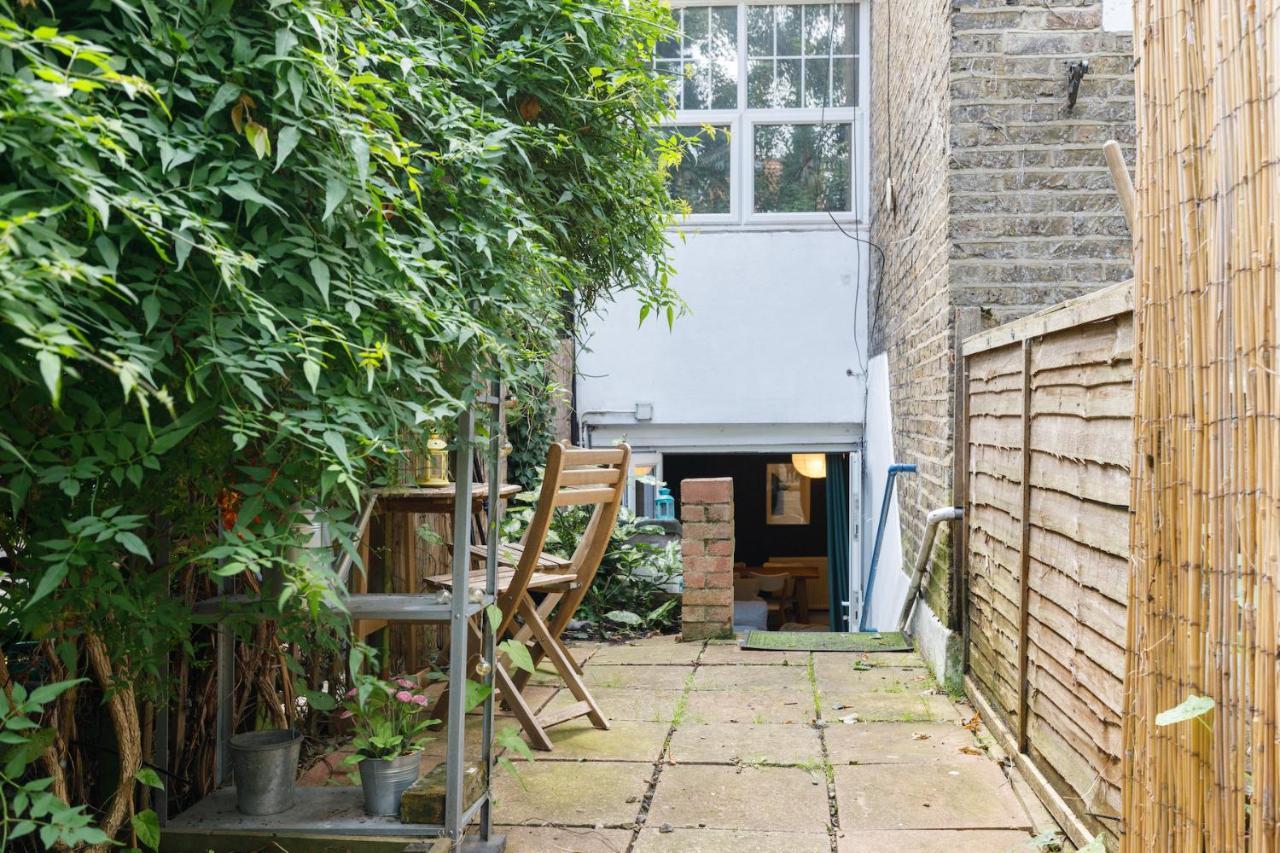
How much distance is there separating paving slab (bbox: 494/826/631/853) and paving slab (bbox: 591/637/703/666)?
2048 mm

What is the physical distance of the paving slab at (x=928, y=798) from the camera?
284cm

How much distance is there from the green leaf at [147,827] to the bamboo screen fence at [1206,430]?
1.69 meters

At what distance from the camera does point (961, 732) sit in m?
3.66

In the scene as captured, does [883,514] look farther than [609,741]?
Yes

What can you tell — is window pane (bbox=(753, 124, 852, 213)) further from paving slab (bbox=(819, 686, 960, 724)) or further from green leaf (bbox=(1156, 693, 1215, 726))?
A: green leaf (bbox=(1156, 693, 1215, 726))

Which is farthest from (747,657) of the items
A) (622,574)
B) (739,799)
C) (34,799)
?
(34,799)

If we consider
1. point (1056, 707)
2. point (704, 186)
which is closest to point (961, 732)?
point (1056, 707)

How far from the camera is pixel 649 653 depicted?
511 cm

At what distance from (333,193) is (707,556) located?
12.8 feet

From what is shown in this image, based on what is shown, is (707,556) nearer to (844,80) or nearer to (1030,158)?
(1030,158)

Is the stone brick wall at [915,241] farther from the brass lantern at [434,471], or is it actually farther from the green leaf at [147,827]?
the green leaf at [147,827]

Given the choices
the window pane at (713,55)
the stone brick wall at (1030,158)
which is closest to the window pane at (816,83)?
the window pane at (713,55)

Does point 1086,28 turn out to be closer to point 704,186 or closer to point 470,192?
point 470,192

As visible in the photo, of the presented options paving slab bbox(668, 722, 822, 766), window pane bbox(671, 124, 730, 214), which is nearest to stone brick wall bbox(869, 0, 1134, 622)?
paving slab bbox(668, 722, 822, 766)
